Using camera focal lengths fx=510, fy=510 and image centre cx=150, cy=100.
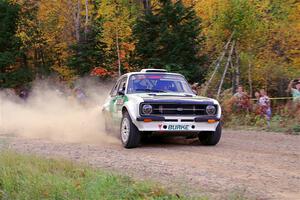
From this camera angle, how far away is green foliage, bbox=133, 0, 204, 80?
27.4m

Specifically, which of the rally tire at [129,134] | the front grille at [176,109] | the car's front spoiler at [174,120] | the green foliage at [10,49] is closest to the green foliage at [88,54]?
the green foliage at [10,49]

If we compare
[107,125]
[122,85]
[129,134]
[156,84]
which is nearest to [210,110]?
[156,84]

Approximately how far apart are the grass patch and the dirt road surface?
510mm

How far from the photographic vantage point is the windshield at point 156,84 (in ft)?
40.9

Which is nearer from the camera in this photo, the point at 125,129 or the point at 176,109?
the point at 176,109

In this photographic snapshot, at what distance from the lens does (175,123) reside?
36.7ft

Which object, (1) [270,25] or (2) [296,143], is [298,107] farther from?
(1) [270,25]

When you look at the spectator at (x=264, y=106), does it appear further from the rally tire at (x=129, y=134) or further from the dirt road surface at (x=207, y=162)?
the rally tire at (x=129, y=134)

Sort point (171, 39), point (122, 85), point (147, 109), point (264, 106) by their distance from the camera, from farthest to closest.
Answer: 1. point (171, 39)
2. point (264, 106)
3. point (122, 85)
4. point (147, 109)

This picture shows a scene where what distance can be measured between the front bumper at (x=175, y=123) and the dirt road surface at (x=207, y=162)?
0.46m

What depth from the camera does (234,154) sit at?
1034cm

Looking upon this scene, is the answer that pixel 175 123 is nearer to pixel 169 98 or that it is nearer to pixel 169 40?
pixel 169 98

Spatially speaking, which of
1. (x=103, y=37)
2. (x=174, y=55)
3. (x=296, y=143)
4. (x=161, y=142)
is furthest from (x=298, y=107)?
(x=103, y=37)

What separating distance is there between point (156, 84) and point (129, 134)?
73.3 inches
